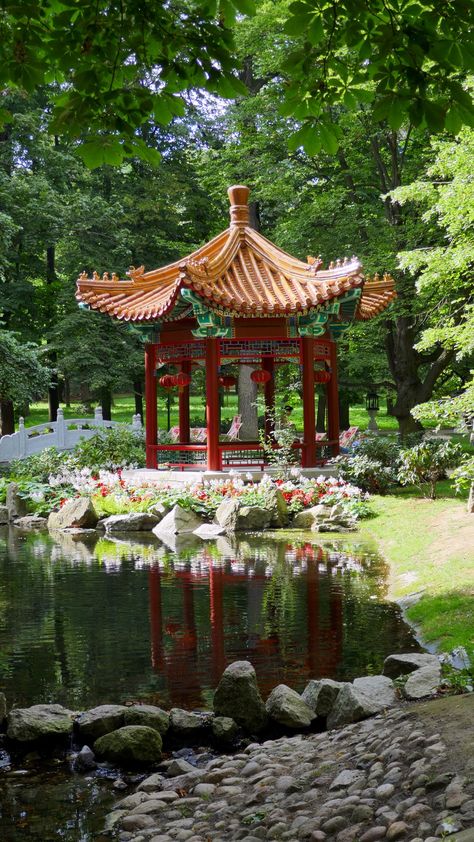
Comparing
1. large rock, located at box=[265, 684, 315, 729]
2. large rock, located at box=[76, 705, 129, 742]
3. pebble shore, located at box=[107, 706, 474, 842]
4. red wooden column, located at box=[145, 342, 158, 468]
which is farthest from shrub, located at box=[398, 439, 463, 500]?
large rock, located at box=[76, 705, 129, 742]

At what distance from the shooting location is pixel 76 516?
1544 cm

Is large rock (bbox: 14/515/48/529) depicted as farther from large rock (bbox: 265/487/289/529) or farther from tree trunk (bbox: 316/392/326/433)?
tree trunk (bbox: 316/392/326/433)

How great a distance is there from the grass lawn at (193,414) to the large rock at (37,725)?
1110 inches

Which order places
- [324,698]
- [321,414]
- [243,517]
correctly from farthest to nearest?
[321,414] → [243,517] → [324,698]

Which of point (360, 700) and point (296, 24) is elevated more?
point (296, 24)

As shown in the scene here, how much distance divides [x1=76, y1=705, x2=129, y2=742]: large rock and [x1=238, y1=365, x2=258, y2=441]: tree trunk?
18.8 m

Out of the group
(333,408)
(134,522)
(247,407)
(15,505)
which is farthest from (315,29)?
(247,407)

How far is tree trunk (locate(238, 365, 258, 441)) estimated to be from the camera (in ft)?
79.6

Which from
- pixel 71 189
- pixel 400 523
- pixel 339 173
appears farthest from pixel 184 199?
pixel 400 523

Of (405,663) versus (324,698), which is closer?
(324,698)

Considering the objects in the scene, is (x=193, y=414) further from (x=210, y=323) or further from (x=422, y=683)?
(x=422, y=683)

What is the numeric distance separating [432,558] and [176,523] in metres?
5.76

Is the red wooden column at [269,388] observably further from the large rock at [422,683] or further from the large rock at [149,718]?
the large rock at [149,718]

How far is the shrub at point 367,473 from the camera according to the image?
15.9 m
